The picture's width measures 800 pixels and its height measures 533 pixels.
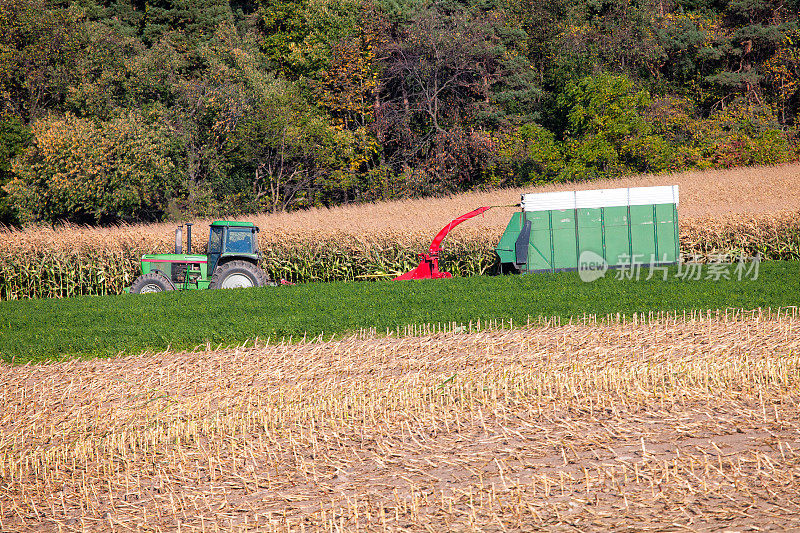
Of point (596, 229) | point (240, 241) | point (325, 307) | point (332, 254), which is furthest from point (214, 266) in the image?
point (596, 229)

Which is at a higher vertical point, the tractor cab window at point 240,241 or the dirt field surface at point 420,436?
the tractor cab window at point 240,241

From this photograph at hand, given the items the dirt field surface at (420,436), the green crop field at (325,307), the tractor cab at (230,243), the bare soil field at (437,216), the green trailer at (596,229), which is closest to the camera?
the dirt field surface at (420,436)

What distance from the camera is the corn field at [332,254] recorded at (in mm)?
20500

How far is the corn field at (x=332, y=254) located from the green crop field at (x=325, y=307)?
3489 mm

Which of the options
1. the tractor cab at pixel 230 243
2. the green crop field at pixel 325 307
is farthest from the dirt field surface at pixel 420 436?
the tractor cab at pixel 230 243

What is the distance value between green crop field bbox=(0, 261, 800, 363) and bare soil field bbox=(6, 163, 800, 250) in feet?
15.1

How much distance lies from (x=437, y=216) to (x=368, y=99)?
649 inches

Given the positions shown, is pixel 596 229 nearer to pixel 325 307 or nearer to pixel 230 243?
pixel 325 307

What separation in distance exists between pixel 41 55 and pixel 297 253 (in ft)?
68.6

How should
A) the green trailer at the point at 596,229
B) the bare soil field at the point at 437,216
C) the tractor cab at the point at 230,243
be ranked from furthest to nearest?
the bare soil field at the point at 437,216
the green trailer at the point at 596,229
the tractor cab at the point at 230,243

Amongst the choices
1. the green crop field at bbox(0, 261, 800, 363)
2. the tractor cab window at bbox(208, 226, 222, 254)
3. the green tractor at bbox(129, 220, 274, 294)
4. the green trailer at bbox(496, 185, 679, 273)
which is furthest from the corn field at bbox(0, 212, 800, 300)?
the tractor cab window at bbox(208, 226, 222, 254)

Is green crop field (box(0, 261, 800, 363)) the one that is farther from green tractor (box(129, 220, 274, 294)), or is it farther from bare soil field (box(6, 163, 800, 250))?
bare soil field (box(6, 163, 800, 250))

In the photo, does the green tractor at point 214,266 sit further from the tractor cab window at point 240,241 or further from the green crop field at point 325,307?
the green crop field at point 325,307

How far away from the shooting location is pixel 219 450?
7445 mm
